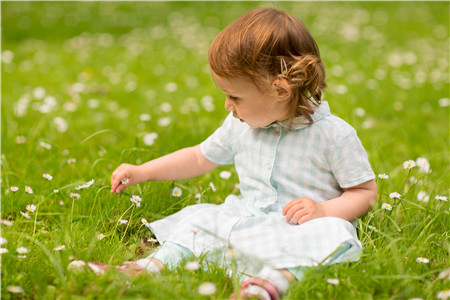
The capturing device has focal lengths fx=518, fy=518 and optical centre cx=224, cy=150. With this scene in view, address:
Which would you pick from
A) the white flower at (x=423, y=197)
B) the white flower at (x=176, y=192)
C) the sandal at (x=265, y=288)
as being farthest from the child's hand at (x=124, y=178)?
the white flower at (x=423, y=197)

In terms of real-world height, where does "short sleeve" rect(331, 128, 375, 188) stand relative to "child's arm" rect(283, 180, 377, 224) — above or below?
above

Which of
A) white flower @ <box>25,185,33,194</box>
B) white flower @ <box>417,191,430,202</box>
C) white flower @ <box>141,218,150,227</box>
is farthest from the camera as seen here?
white flower @ <box>417,191,430,202</box>

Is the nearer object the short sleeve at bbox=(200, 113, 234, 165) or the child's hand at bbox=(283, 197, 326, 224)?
the child's hand at bbox=(283, 197, 326, 224)

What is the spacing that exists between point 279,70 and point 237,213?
0.66m

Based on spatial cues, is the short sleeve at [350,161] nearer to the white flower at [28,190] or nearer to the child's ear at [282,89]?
the child's ear at [282,89]

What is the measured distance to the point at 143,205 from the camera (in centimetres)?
249

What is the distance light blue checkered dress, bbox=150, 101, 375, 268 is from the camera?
1989 millimetres

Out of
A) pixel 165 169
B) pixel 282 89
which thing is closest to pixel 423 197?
pixel 282 89

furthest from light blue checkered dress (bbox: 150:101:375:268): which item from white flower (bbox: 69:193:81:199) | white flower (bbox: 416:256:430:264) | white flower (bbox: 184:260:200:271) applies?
white flower (bbox: 69:193:81:199)

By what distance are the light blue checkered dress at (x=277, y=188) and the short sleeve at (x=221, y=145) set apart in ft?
0.22

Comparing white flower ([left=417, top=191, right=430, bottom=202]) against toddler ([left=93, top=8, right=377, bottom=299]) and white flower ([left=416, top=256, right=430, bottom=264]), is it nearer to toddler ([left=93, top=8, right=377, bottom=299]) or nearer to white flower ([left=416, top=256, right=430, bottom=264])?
toddler ([left=93, top=8, right=377, bottom=299])

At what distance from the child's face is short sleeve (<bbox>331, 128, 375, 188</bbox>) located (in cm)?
27

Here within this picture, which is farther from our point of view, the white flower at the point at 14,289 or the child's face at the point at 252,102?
the child's face at the point at 252,102

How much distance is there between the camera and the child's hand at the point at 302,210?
6.66 ft
